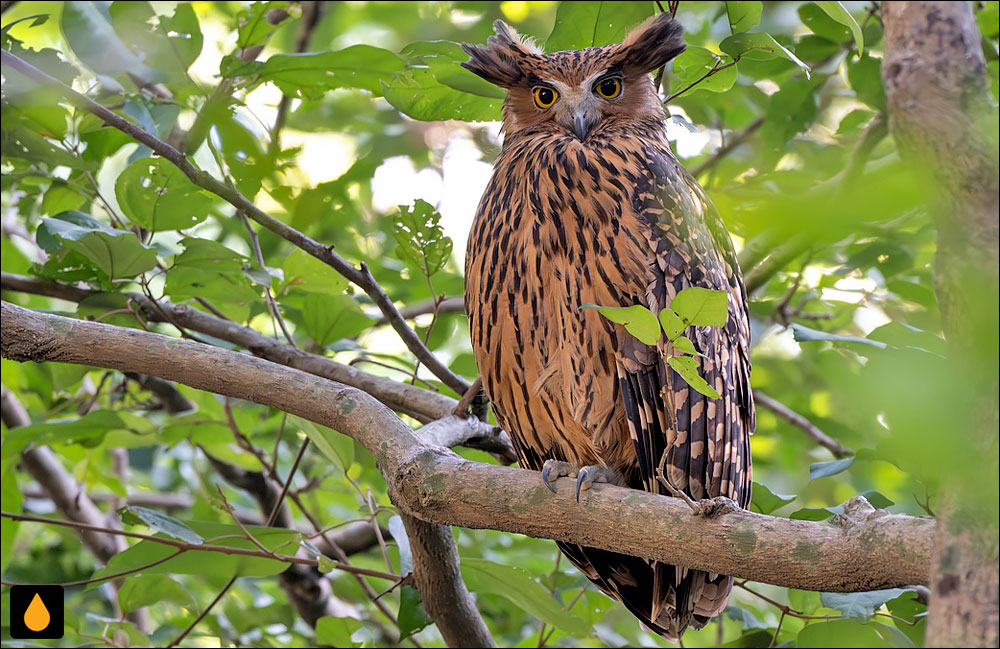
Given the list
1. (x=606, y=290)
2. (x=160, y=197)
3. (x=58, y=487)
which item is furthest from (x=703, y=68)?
(x=58, y=487)

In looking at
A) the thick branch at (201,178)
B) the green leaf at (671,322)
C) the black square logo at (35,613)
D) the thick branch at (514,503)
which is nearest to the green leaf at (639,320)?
the green leaf at (671,322)

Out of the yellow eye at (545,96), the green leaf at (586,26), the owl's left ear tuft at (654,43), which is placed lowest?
the yellow eye at (545,96)

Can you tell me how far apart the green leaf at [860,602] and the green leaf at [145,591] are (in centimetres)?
185

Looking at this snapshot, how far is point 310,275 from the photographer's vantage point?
2.52 m

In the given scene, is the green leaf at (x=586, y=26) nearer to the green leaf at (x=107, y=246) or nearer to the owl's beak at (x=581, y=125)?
the owl's beak at (x=581, y=125)

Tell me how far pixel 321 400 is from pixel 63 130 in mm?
1183

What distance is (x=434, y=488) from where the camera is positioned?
5.62 feet

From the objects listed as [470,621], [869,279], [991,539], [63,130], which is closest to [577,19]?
[869,279]

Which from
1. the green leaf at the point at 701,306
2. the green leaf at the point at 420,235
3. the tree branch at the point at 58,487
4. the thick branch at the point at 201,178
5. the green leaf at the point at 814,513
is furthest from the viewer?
the tree branch at the point at 58,487

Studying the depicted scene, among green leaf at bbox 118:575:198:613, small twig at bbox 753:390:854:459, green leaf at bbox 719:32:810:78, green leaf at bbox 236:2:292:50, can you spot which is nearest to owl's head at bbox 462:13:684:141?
green leaf at bbox 719:32:810:78

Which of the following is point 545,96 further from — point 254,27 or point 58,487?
point 58,487

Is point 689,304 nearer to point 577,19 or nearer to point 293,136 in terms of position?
point 577,19

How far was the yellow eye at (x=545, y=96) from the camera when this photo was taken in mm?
2375

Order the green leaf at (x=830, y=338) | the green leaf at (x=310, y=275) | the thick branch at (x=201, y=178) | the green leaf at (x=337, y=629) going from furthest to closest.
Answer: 1. the green leaf at (x=337, y=629)
2. the green leaf at (x=310, y=275)
3. the thick branch at (x=201, y=178)
4. the green leaf at (x=830, y=338)
